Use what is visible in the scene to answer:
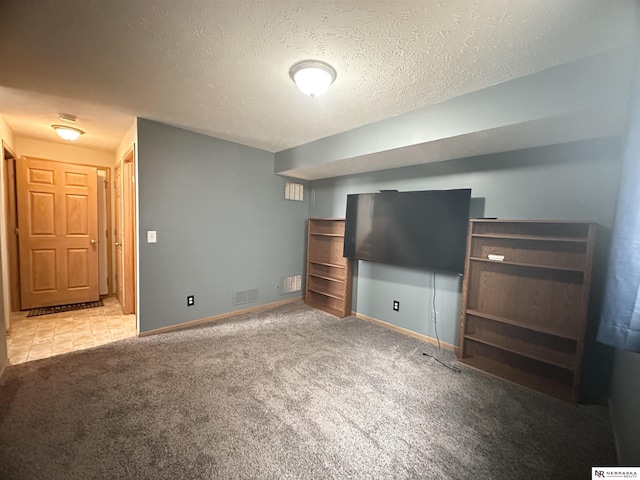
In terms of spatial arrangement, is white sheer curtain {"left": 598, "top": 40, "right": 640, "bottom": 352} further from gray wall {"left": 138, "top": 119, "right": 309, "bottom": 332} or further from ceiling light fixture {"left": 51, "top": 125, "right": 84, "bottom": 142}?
ceiling light fixture {"left": 51, "top": 125, "right": 84, "bottom": 142}

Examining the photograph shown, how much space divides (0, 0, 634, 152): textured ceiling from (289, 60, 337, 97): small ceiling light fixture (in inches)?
1.9

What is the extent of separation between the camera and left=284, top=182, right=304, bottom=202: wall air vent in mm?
4225

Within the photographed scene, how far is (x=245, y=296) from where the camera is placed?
3.81m

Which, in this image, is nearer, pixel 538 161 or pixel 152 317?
pixel 538 161

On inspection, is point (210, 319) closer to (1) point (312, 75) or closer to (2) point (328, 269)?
(2) point (328, 269)

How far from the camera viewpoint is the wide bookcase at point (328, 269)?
3830 mm

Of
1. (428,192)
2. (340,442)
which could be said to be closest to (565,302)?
(428,192)

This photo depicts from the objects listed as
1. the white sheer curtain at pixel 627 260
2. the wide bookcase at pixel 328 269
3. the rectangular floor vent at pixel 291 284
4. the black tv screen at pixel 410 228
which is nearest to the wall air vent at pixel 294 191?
the wide bookcase at pixel 328 269

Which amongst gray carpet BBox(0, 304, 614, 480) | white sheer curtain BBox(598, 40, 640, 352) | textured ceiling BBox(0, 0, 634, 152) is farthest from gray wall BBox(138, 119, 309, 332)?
white sheer curtain BBox(598, 40, 640, 352)

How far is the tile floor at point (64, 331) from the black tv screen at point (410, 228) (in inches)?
122

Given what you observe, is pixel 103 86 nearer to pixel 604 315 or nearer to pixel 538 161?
pixel 604 315

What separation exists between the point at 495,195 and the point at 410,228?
91cm

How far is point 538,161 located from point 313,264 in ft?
10.3

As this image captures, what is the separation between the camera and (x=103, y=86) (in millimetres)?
2109
